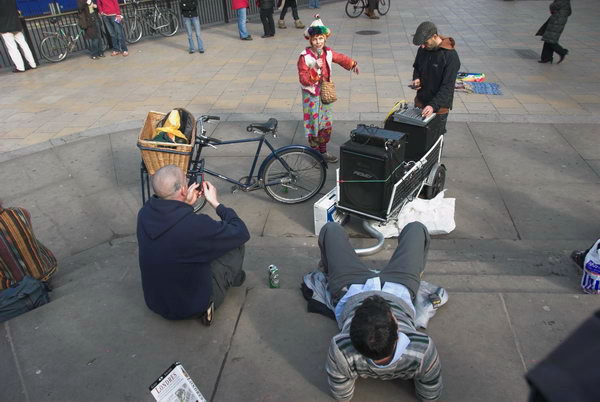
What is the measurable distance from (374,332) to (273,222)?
10.6 ft

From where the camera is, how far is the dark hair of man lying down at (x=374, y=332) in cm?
224

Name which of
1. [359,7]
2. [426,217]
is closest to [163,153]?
[426,217]

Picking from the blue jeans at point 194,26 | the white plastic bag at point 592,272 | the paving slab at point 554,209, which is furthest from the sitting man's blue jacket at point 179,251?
the blue jeans at point 194,26

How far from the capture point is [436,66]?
5.27 meters

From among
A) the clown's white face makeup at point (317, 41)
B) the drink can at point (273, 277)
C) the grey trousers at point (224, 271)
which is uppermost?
the clown's white face makeup at point (317, 41)

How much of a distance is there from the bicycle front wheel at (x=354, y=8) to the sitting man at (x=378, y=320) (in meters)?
13.7

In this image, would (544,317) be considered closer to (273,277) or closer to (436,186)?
(273,277)

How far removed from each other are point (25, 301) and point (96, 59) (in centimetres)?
1007

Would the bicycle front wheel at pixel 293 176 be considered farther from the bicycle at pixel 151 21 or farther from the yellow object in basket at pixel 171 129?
the bicycle at pixel 151 21

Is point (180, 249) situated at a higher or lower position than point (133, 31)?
higher

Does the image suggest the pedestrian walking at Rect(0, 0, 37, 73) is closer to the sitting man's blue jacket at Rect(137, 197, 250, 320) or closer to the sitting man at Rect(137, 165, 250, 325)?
the sitting man at Rect(137, 165, 250, 325)

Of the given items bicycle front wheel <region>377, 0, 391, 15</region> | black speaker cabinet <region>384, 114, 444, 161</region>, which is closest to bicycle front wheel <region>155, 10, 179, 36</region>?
bicycle front wheel <region>377, 0, 391, 15</region>

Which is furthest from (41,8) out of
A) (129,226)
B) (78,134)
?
(129,226)

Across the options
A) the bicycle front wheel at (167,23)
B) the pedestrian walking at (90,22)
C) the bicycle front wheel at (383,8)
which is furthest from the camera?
the bicycle front wheel at (383,8)
